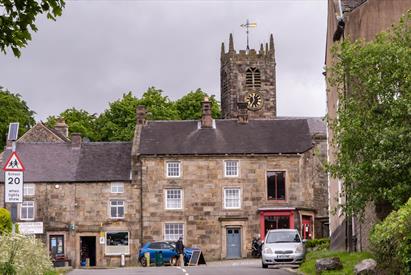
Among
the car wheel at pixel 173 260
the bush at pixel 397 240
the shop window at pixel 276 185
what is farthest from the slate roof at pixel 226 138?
the bush at pixel 397 240

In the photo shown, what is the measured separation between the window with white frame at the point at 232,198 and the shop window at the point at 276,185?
2.11m

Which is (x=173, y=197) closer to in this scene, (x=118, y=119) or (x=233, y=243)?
(x=233, y=243)

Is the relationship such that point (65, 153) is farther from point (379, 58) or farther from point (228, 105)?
point (379, 58)

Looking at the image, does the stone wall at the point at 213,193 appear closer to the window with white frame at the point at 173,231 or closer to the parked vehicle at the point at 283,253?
the window with white frame at the point at 173,231

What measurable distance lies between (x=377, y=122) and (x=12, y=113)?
6960 cm

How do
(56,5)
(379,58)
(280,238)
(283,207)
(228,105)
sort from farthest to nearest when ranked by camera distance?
1. (228,105)
2. (283,207)
3. (280,238)
4. (379,58)
5. (56,5)

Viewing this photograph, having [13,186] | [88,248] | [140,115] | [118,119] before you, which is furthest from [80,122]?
[13,186]

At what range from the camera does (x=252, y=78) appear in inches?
3920

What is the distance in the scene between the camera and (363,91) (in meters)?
25.3

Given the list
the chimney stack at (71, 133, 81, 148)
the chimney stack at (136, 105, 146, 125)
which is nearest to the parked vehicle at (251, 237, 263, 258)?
the chimney stack at (136, 105, 146, 125)

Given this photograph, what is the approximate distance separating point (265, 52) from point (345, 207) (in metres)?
75.1

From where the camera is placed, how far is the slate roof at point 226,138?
6481cm

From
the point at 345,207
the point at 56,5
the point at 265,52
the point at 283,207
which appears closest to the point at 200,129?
the point at 283,207

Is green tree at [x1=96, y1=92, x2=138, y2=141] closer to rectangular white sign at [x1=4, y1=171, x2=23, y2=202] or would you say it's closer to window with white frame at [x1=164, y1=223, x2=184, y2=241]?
window with white frame at [x1=164, y1=223, x2=184, y2=241]
